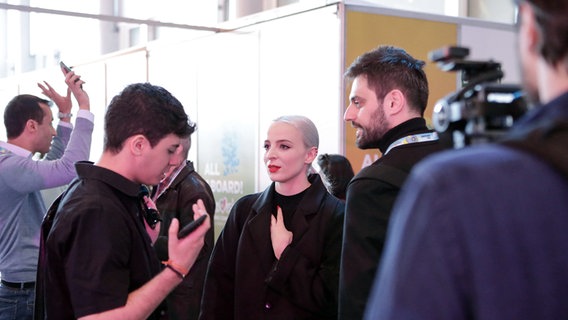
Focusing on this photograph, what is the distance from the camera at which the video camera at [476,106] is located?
1.10 meters

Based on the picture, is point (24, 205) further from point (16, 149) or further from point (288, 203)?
point (288, 203)

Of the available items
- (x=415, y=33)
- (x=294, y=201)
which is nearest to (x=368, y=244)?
(x=294, y=201)

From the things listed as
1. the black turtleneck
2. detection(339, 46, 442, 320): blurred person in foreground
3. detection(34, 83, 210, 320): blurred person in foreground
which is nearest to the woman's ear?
the black turtleneck

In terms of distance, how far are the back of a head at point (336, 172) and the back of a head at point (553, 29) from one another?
120 inches

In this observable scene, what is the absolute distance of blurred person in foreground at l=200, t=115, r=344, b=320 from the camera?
3068 millimetres

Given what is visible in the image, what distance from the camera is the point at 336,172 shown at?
13.2ft

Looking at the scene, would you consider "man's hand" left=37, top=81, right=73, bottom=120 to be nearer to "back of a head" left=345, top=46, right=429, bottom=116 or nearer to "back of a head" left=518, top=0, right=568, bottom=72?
"back of a head" left=345, top=46, right=429, bottom=116

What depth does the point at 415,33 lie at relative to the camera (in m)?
4.65

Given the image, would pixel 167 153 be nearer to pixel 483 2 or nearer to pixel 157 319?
pixel 157 319

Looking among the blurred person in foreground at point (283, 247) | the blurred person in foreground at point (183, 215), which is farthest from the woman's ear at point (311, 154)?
the blurred person in foreground at point (183, 215)

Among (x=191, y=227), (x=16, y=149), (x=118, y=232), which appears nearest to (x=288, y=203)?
(x=191, y=227)

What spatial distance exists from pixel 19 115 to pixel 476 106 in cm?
358

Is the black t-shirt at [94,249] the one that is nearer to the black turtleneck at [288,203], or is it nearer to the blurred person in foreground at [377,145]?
the blurred person in foreground at [377,145]

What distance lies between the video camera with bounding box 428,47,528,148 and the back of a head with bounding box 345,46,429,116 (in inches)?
56.5
